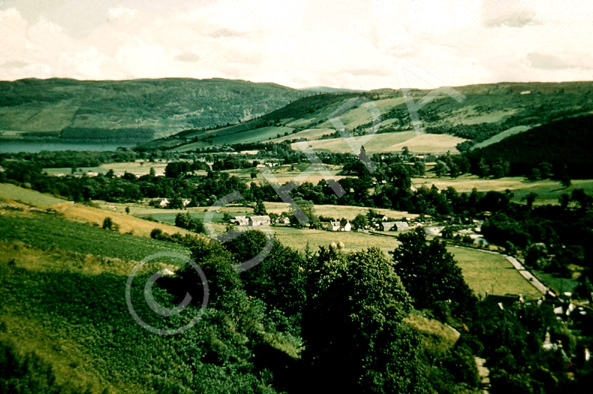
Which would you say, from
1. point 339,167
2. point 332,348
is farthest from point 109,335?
point 339,167

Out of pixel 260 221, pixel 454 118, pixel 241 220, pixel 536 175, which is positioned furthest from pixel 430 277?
pixel 454 118

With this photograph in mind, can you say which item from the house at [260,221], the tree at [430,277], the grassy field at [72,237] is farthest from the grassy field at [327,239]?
the grassy field at [72,237]

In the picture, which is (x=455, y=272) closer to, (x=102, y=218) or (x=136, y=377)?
(x=136, y=377)

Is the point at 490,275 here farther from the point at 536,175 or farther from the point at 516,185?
the point at 536,175

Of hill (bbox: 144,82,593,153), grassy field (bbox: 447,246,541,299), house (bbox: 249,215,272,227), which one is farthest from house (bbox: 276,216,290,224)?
hill (bbox: 144,82,593,153)

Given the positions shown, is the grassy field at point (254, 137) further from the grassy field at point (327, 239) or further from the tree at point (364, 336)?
the tree at point (364, 336)
